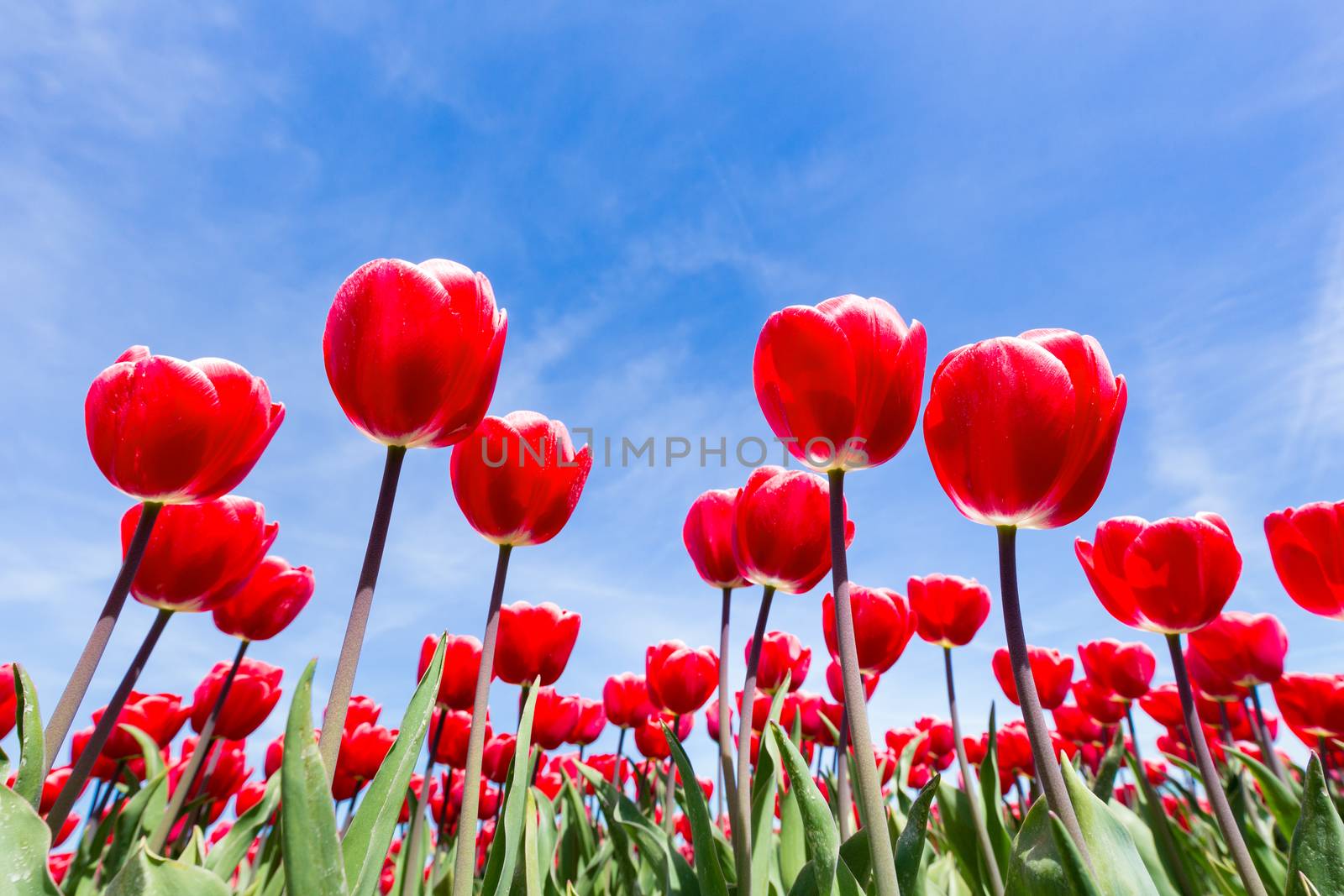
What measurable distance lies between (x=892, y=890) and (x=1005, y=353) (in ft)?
2.73

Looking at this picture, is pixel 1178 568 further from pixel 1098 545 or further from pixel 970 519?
pixel 970 519

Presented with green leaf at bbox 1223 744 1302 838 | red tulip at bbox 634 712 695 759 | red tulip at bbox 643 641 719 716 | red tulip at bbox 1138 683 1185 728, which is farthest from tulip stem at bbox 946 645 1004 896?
red tulip at bbox 1138 683 1185 728

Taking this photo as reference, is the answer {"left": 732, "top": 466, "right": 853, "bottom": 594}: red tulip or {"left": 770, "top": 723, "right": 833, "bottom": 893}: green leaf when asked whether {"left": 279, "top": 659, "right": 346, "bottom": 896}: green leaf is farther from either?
{"left": 732, "top": 466, "right": 853, "bottom": 594}: red tulip

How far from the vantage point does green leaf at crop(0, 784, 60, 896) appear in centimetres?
103

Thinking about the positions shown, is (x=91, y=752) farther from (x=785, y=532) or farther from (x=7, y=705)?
(x=7, y=705)

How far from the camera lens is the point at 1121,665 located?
3.62 m

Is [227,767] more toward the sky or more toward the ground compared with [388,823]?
more toward the sky

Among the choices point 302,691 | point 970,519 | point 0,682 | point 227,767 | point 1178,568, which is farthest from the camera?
point 227,767

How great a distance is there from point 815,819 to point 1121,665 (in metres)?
3.02

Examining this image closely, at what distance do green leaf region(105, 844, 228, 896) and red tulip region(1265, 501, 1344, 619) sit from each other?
9.78 ft

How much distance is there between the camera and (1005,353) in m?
1.28

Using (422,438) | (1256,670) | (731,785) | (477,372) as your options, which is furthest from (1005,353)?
(1256,670)

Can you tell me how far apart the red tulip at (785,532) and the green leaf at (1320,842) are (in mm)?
1085

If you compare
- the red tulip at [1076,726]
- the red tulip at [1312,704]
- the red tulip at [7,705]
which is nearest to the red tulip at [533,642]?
the red tulip at [7,705]
